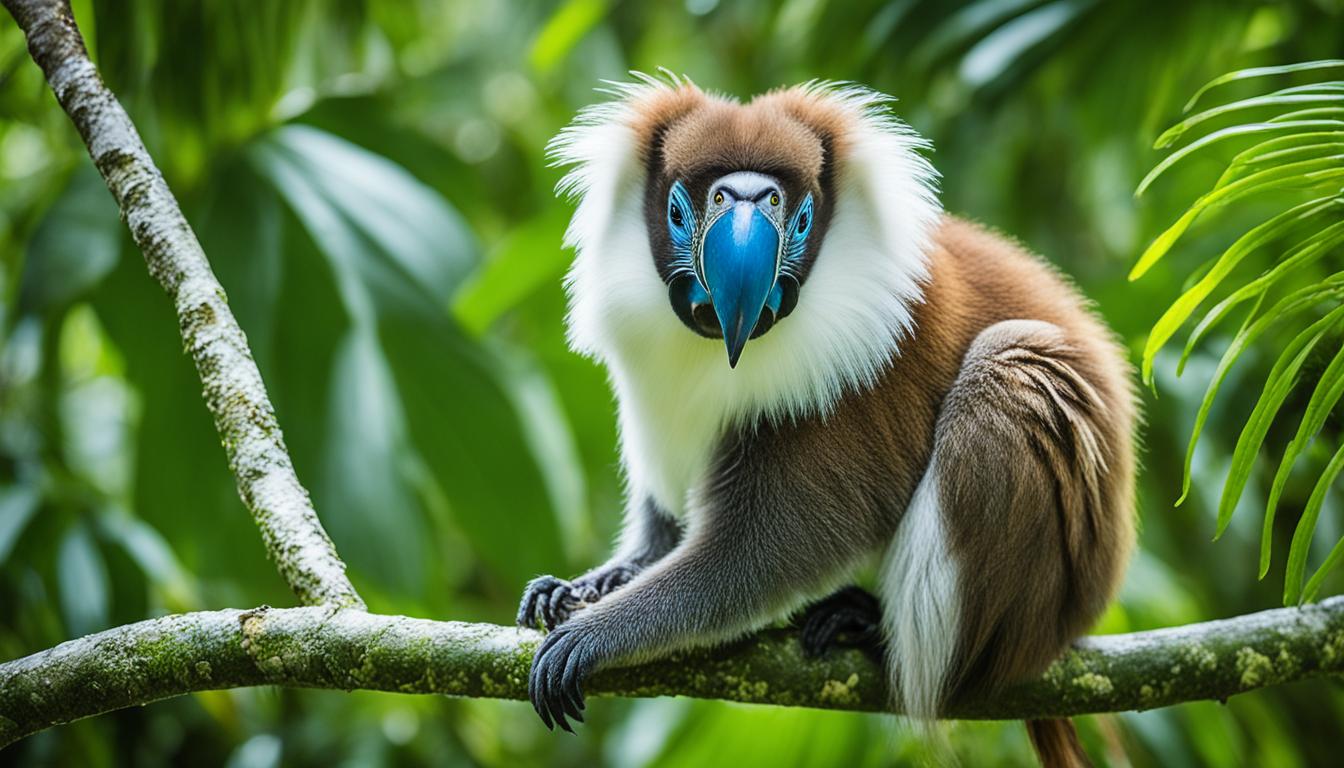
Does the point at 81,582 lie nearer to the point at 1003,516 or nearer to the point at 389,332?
the point at 389,332

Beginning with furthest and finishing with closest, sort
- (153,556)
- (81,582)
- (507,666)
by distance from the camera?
(153,556) < (81,582) < (507,666)

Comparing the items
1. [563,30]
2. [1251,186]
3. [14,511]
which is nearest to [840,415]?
[1251,186]

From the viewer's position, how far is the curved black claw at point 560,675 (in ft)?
7.27

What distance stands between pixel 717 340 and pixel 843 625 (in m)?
0.72

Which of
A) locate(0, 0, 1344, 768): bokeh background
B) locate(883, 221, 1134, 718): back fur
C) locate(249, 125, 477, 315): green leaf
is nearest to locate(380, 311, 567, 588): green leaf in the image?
locate(0, 0, 1344, 768): bokeh background

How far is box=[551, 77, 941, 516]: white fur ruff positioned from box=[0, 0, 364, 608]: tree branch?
2.71 feet

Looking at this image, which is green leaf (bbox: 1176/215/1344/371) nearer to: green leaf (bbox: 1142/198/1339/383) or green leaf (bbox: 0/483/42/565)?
green leaf (bbox: 1142/198/1339/383)

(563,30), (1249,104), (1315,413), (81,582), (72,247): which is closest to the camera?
(1249,104)

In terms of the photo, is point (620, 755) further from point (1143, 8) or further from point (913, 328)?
point (1143, 8)

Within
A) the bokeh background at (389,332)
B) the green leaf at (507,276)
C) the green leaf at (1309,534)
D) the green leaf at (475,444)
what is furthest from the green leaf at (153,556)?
the green leaf at (1309,534)

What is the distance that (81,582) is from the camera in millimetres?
3820

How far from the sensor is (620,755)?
437 centimetres

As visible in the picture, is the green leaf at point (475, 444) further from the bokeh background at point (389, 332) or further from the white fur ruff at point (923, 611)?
the white fur ruff at point (923, 611)

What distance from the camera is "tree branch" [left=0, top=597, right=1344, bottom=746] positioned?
2043mm
